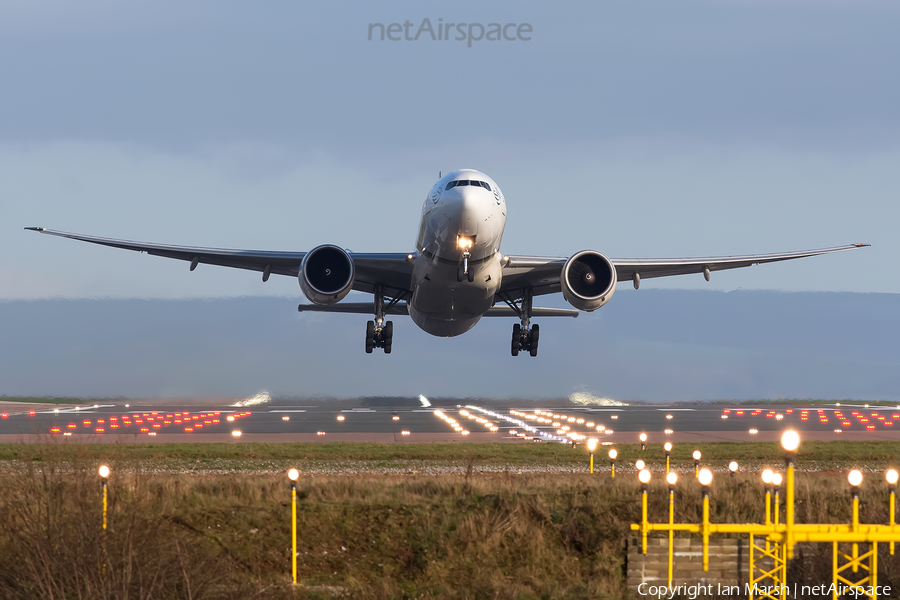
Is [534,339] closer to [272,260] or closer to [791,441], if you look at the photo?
[272,260]

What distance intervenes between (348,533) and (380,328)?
1589 cm

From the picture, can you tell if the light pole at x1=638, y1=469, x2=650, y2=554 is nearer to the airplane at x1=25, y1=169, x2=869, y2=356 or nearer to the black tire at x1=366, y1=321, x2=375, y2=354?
the airplane at x1=25, y1=169, x2=869, y2=356

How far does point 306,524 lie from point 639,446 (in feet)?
55.4

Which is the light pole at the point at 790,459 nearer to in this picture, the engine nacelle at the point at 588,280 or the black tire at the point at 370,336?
the engine nacelle at the point at 588,280

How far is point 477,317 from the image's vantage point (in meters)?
31.0

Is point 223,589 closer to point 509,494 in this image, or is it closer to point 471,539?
point 471,539

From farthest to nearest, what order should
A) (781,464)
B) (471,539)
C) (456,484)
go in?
(781,464)
(456,484)
(471,539)

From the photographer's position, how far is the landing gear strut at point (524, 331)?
32.7m

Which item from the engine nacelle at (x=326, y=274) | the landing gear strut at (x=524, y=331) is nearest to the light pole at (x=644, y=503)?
the engine nacelle at (x=326, y=274)

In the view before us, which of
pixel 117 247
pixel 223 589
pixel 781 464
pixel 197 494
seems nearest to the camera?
pixel 223 589

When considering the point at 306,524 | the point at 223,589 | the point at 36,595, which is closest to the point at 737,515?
the point at 306,524

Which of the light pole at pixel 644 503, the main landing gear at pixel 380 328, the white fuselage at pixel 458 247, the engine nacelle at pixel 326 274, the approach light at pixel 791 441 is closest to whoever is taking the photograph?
the approach light at pixel 791 441

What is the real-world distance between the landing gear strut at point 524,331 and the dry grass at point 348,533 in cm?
1235

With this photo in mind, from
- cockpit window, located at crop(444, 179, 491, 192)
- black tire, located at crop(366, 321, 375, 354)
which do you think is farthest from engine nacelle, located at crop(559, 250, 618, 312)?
black tire, located at crop(366, 321, 375, 354)
